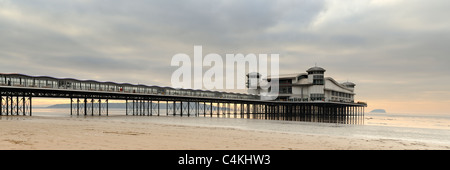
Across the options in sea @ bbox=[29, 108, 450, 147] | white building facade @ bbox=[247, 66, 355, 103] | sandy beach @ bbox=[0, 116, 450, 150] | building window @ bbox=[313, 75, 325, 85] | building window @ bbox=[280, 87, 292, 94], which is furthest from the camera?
building window @ bbox=[280, 87, 292, 94]

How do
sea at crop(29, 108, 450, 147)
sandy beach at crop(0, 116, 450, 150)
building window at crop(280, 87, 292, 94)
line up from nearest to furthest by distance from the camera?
sandy beach at crop(0, 116, 450, 150), sea at crop(29, 108, 450, 147), building window at crop(280, 87, 292, 94)

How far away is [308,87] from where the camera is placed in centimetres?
7262

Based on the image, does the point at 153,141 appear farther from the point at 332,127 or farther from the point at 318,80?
the point at 318,80

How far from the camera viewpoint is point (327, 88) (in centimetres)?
7494

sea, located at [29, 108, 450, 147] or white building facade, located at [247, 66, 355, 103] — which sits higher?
white building facade, located at [247, 66, 355, 103]

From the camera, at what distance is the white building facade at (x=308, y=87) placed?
7019 centimetres

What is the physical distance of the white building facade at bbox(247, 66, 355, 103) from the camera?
70188 millimetres

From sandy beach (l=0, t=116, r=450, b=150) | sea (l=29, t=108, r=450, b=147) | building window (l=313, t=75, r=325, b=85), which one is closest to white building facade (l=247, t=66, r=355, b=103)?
building window (l=313, t=75, r=325, b=85)

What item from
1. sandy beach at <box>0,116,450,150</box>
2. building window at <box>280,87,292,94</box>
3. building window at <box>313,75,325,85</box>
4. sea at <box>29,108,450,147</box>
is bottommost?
sea at <box>29,108,450,147</box>

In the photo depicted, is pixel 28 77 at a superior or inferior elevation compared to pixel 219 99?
superior

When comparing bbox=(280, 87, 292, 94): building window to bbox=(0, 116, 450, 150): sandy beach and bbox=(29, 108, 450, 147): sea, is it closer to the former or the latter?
bbox=(29, 108, 450, 147): sea
